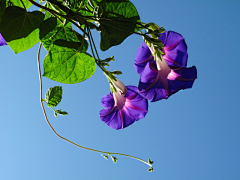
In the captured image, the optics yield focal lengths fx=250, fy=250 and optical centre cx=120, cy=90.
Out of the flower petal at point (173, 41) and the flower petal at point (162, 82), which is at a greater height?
the flower petal at point (173, 41)

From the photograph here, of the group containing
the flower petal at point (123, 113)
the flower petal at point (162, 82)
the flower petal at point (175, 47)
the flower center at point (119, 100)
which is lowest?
the flower petal at point (123, 113)

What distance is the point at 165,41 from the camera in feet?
2.10

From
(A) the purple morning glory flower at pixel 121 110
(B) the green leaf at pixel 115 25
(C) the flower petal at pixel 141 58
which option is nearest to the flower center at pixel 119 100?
(A) the purple morning glory flower at pixel 121 110

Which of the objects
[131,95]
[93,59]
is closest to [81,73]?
[93,59]

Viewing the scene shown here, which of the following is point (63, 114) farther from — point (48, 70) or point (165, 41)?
point (165, 41)

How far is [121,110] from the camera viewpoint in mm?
741

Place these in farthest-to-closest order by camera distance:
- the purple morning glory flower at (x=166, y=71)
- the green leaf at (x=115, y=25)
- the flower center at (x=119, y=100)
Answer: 1. the flower center at (x=119, y=100)
2. the purple morning glory flower at (x=166, y=71)
3. the green leaf at (x=115, y=25)

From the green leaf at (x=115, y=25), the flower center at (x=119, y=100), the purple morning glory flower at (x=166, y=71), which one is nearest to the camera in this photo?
the green leaf at (x=115, y=25)

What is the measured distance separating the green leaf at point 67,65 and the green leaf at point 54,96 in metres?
0.10

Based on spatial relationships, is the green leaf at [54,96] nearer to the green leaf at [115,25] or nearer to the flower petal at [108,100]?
the flower petal at [108,100]

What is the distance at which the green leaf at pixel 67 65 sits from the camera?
0.56 m

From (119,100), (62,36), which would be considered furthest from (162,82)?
(62,36)

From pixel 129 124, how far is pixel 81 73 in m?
0.23

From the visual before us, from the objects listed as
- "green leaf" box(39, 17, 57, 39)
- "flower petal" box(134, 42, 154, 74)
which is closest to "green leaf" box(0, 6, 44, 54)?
"green leaf" box(39, 17, 57, 39)
